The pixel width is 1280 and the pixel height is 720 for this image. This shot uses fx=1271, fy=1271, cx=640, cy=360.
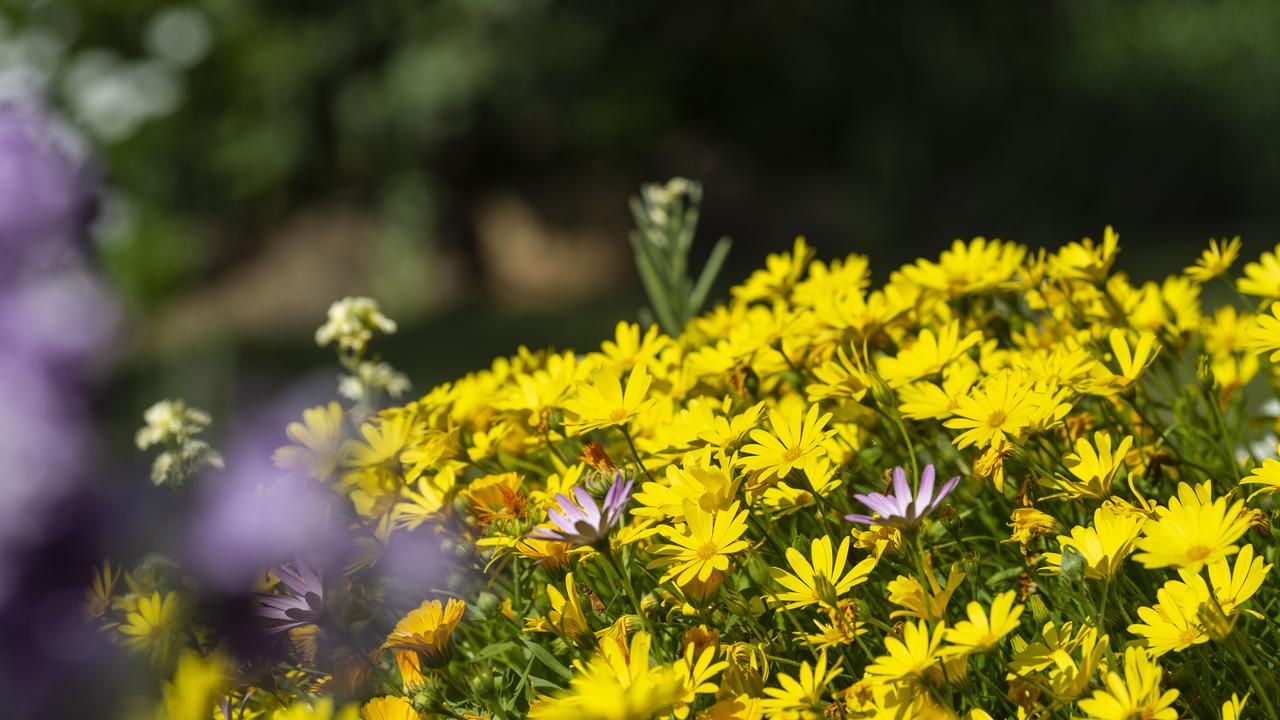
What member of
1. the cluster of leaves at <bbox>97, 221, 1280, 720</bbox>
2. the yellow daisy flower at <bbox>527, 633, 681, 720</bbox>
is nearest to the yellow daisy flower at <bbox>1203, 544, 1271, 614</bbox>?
the cluster of leaves at <bbox>97, 221, 1280, 720</bbox>

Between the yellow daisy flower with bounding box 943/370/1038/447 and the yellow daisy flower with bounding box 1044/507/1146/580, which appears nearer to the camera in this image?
the yellow daisy flower with bounding box 1044/507/1146/580

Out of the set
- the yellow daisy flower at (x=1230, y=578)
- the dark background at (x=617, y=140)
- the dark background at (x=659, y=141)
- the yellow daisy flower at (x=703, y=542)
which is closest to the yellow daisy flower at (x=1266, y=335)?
the yellow daisy flower at (x=1230, y=578)

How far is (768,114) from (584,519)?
12.2 m

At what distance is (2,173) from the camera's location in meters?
1.14

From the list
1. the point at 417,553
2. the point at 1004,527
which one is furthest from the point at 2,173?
the point at 1004,527

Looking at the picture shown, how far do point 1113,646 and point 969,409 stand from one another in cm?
28

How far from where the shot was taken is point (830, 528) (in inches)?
51.3

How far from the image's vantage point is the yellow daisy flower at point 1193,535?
41.4 inches

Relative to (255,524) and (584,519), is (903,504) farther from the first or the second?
(255,524)

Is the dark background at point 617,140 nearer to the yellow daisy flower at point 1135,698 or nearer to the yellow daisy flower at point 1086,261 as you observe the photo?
the yellow daisy flower at point 1086,261

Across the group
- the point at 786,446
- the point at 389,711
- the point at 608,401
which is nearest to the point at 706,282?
the point at 608,401

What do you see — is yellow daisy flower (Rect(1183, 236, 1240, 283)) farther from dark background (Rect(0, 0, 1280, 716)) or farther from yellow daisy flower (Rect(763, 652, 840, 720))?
dark background (Rect(0, 0, 1280, 716))

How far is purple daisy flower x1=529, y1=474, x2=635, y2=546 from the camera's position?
1.13 m

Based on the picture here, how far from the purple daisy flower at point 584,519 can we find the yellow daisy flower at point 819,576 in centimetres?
16
